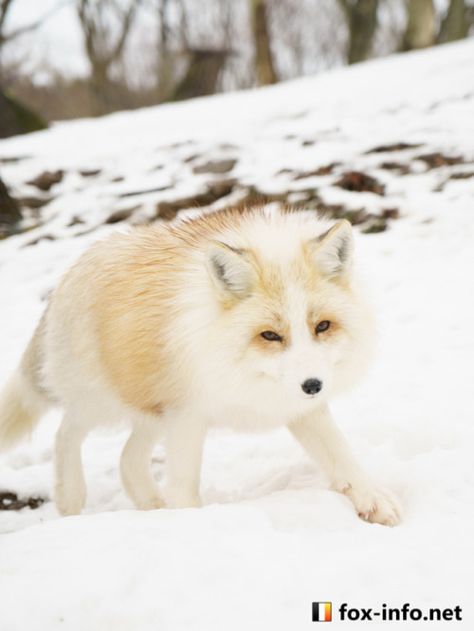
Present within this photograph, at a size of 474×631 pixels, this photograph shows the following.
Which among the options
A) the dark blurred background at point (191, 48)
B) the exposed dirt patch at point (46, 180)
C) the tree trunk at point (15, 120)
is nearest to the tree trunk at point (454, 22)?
the dark blurred background at point (191, 48)

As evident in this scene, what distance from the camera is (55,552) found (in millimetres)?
1974

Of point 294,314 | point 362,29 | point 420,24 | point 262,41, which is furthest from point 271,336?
point 362,29

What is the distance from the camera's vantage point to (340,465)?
8.48ft

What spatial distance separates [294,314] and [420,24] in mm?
14211

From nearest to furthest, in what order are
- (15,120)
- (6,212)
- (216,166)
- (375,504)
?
1. (375,504)
2. (6,212)
3. (216,166)
4. (15,120)

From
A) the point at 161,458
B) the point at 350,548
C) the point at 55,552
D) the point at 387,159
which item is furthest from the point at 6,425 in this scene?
the point at 387,159

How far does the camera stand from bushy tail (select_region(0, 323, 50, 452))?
3123mm

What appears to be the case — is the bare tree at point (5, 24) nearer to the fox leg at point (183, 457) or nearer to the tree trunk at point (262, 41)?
the tree trunk at point (262, 41)

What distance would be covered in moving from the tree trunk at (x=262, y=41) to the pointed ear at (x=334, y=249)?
1298 centimetres

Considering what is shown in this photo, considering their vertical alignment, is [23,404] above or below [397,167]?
below

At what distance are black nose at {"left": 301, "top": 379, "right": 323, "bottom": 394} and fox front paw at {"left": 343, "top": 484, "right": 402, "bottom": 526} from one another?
2.36 ft

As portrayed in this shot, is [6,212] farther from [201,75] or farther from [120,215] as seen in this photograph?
[201,75]

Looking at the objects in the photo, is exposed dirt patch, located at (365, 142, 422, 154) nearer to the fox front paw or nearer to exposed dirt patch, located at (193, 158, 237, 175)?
exposed dirt patch, located at (193, 158, 237, 175)

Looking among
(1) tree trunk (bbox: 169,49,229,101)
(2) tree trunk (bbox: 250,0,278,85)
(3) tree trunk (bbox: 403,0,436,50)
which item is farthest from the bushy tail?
(1) tree trunk (bbox: 169,49,229,101)
